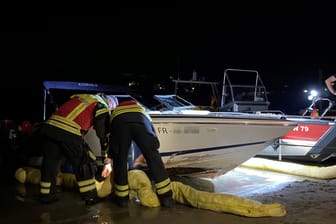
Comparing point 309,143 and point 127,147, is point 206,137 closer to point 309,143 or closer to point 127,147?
point 127,147

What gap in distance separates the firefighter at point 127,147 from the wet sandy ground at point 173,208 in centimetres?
17

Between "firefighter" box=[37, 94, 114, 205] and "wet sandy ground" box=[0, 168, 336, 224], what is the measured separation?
21 cm

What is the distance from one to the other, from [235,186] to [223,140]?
0.73 metres

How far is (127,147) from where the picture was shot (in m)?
5.23

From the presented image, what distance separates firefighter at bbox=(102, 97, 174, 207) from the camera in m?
5.17

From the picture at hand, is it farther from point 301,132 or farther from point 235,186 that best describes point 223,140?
point 301,132

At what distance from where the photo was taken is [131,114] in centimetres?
521

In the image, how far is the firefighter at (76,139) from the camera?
5203 mm

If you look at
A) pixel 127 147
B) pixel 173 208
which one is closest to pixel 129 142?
pixel 127 147

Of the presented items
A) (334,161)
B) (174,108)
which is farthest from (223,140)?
(334,161)

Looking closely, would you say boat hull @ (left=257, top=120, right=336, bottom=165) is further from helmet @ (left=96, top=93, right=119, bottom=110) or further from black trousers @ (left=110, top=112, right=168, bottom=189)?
helmet @ (left=96, top=93, right=119, bottom=110)

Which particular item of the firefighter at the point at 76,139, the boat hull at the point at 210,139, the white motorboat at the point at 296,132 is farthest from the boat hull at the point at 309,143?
the firefighter at the point at 76,139

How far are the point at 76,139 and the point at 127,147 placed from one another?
0.56m

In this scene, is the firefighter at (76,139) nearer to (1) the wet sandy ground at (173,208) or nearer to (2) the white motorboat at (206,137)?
(1) the wet sandy ground at (173,208)
